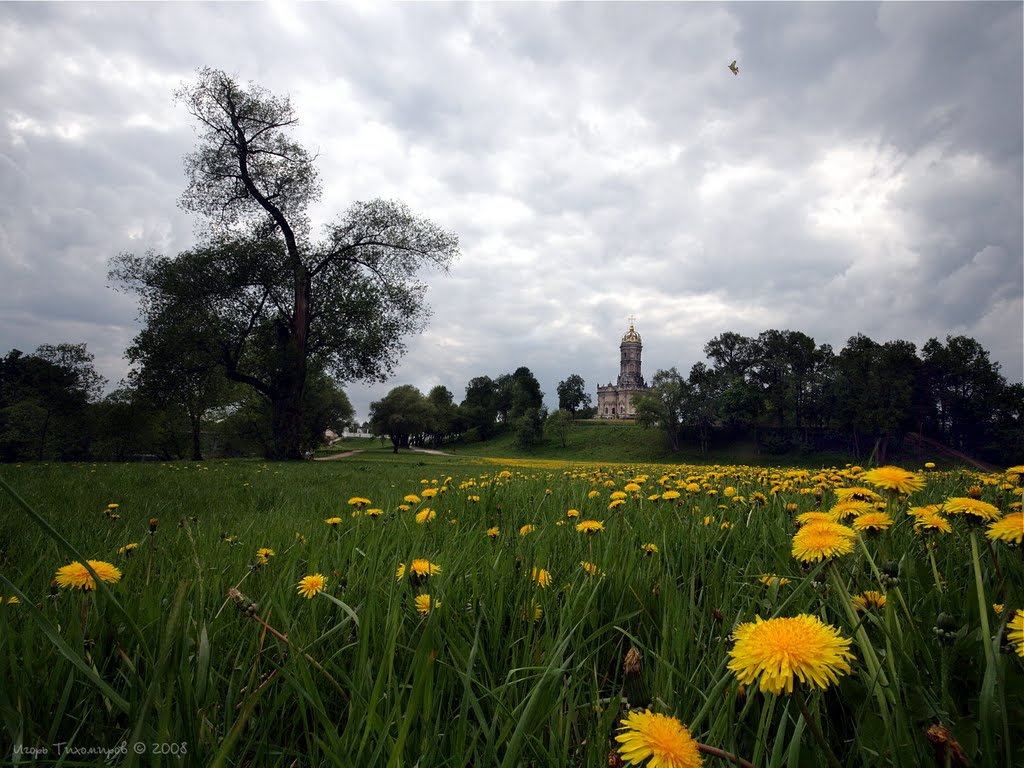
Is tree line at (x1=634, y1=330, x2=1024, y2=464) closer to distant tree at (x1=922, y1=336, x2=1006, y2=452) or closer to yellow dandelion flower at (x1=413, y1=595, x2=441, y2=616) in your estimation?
distant tree at (x1=922, y1=336, x2=1006, y2=452)

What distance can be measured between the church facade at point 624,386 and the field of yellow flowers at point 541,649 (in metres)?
119

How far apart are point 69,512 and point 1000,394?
4823 cm

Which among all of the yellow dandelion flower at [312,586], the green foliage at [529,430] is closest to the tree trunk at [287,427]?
the yellow dandelion flower at [312,586]

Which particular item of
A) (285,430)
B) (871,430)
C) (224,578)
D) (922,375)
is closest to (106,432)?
(285,430)

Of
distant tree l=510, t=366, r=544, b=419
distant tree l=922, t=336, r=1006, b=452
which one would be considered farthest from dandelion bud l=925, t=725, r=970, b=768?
distant tree l=510, t=366, r=544, b=419

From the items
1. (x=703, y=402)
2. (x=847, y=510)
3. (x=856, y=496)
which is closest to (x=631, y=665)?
(x=847, y=510)

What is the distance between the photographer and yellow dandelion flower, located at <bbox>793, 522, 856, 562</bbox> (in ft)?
3.24

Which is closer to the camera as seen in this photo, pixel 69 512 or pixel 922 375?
pixel 69 512

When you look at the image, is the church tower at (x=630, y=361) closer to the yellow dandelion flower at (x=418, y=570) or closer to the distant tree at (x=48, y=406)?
the distant tree at (x=48, y=406)

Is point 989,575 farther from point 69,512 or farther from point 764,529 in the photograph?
point 69,512

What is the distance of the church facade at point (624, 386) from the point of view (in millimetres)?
119562

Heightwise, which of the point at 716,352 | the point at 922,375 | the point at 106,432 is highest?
the point at 716,352

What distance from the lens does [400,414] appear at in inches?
2571

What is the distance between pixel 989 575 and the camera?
159cm
